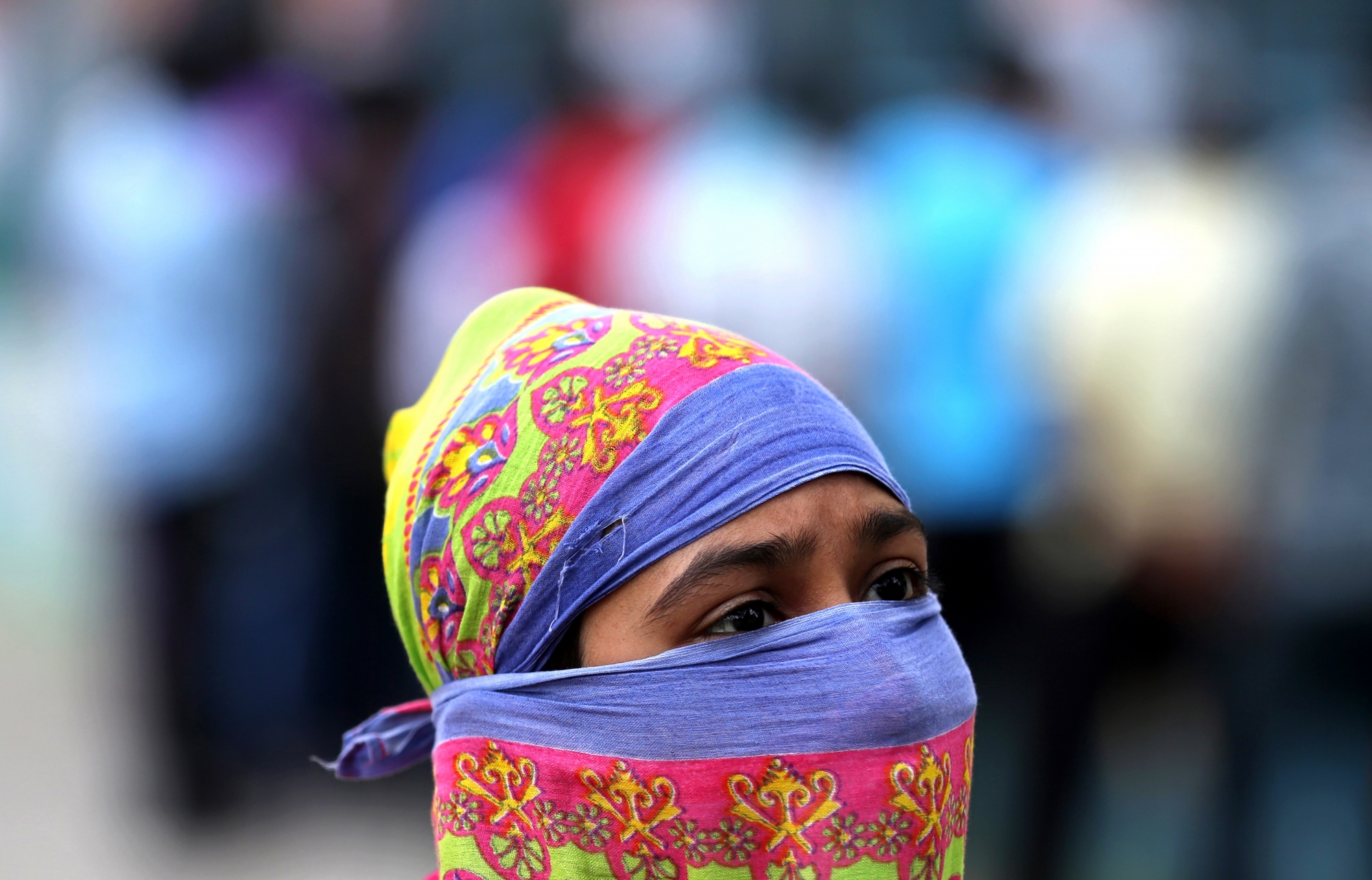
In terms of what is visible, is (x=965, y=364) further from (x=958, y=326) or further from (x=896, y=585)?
(x=896, y=585)

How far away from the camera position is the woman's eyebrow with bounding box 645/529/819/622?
166 centimetres

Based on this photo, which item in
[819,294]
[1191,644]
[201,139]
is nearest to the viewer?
[1191,644]

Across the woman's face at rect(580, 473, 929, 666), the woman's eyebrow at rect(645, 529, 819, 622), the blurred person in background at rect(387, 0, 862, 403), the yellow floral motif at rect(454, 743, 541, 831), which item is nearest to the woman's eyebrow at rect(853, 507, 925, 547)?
the woman's face at rect(580, 473, 929, 666)

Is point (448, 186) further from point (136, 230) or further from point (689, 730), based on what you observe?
point (689, 730)

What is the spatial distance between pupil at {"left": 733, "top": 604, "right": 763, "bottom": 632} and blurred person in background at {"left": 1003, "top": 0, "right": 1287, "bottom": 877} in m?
3.32

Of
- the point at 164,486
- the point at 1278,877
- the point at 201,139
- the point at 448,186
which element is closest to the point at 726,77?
the point at 448,186

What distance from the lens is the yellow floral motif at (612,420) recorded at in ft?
5.62

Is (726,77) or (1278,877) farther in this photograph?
(726,77)

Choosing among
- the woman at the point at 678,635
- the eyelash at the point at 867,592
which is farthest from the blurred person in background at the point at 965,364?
the woman at the point at 678,635

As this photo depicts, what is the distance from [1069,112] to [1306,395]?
1.62 meters

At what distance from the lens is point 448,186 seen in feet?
19.9

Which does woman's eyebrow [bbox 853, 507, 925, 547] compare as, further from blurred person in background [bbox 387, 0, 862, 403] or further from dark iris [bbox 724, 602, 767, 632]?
blurred person in background [bbox 387, 0, 862, 403]

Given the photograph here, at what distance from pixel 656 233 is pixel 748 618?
394cm

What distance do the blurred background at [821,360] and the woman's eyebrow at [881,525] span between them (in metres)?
3.09
